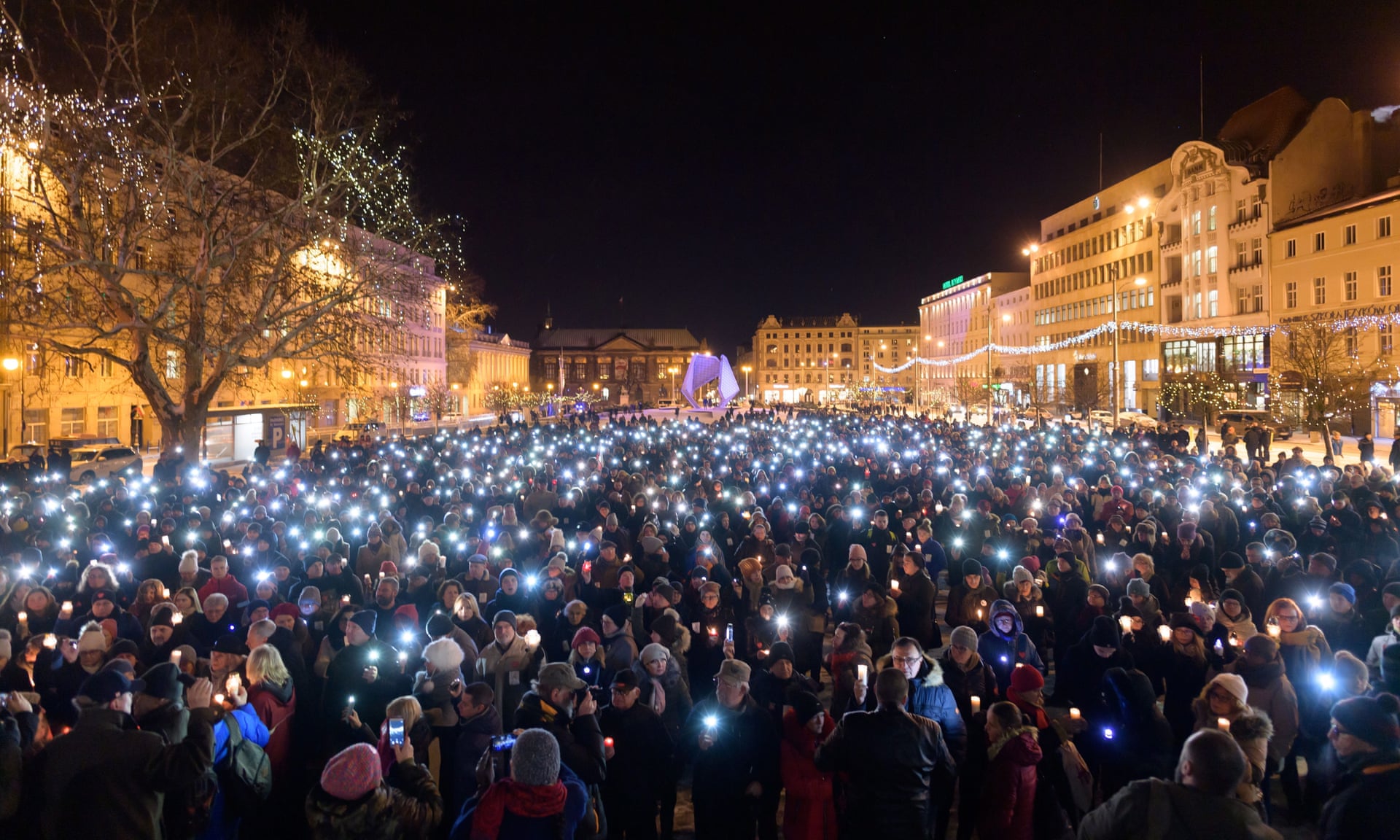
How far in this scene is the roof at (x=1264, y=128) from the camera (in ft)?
149

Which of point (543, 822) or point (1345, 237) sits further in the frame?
point (1345, 237)

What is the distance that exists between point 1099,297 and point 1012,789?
66035 mm

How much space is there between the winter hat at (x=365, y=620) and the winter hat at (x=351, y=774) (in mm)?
2275

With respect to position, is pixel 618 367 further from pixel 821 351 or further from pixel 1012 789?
pixel 1012 789

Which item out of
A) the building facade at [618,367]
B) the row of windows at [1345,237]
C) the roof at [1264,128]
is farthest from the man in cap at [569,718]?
the building facade at [618,367]

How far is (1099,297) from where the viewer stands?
208 feet

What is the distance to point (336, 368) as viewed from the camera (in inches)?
902

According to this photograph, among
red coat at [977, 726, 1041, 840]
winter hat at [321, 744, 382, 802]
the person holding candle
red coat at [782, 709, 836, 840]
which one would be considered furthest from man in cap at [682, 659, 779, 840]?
the person holding candle

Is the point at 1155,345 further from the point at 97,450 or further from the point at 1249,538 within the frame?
the point at 97,450

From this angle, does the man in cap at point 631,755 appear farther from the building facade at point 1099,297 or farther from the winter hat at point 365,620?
the building facade at point 1099,297

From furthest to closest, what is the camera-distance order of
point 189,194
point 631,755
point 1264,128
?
1. point 1264,128
2. point 189,194
3. point 631,755

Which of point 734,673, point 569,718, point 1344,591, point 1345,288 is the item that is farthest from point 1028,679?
point 1345,288

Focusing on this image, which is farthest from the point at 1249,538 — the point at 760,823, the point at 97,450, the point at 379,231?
the point at 97,450

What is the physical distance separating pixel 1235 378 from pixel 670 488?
38986 millimetres
